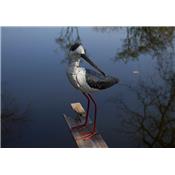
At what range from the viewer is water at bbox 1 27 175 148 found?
2.62 meters

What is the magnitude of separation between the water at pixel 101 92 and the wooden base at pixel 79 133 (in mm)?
126

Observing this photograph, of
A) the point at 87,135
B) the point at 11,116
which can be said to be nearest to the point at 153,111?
the point at 87,135

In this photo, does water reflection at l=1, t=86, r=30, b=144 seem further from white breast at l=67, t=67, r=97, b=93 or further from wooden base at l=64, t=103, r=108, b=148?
white breast at l=67, t=67, r=97, b=93

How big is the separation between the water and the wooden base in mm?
126

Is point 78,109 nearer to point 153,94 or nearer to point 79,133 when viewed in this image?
point 79,133

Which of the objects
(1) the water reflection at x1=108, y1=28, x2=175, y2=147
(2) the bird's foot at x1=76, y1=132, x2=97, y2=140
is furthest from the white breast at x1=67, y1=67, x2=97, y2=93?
(1) the water reflection at x1=108, y1=28, x2=175, y2=147

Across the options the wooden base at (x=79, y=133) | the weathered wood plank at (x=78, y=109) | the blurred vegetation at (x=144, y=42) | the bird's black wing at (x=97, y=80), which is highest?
the blurred vegetation at (x=144, y=42)

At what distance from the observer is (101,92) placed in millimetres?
2953

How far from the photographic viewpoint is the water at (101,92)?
262 centimetres

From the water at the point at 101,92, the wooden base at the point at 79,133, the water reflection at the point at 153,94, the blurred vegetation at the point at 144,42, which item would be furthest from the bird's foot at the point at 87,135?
the blurred vegetation at the point at 144,42

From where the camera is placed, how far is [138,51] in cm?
339

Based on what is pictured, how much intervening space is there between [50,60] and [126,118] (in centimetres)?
91

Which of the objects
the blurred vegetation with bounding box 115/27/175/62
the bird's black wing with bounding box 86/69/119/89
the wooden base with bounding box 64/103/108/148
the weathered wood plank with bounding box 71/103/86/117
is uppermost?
the blurred vegetation with bounding box 115/27/175/62

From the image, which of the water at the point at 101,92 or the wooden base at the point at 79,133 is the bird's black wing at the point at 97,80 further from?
the water at the point at 101,92
